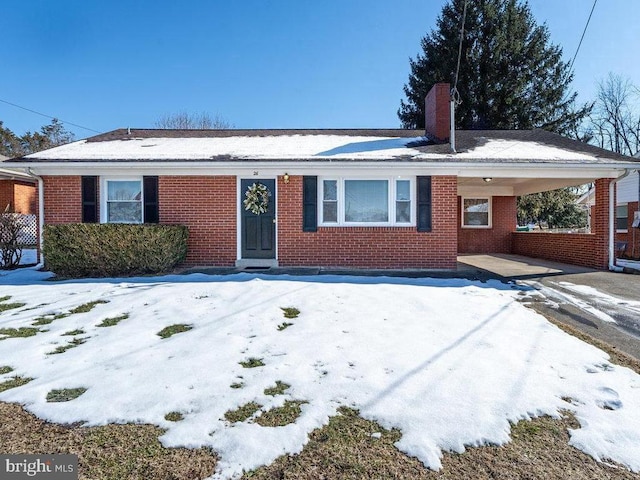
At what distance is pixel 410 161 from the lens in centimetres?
866

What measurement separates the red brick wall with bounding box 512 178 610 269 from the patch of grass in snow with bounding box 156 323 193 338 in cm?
1035

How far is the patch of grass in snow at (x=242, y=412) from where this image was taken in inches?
98.3

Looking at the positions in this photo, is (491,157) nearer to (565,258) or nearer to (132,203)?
(565,258)

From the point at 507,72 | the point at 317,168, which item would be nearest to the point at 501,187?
the point at 317,168

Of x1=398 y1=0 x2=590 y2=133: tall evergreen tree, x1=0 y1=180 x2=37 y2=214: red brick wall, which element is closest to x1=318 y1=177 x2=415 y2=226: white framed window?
x1=398 y1=0 x2=590 y2=133: tall evergreen tree

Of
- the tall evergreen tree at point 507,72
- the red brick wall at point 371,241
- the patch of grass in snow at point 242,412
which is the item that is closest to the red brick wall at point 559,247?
the red brick wall at point 371,241

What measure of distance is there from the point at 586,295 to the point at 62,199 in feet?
38.1

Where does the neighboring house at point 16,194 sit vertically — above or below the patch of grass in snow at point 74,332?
above

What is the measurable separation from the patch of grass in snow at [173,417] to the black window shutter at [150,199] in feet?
24.4

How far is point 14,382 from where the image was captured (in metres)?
3.01

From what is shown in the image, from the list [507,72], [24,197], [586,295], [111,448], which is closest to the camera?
[111,448]

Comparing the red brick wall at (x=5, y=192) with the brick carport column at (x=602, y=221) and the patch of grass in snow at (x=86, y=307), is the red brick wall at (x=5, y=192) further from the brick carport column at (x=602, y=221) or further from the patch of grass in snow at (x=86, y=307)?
the brick carport column at (x=602, y=221)

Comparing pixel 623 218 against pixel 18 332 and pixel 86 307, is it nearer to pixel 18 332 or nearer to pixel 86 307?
pixel 86 307

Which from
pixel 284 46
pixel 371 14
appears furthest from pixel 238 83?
pixel 371 14
